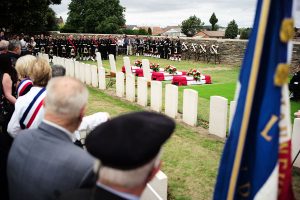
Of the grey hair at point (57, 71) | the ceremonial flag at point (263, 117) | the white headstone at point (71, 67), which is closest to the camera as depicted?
the ceremonial flag at point (263, 117)

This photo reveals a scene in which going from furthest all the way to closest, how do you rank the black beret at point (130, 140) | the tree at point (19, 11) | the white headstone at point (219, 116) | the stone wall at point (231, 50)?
the tree at point (19, 11) → the stone wall at point (231, 50) → the white headstone at point (219, 116) → the black beret at point (130, 140)

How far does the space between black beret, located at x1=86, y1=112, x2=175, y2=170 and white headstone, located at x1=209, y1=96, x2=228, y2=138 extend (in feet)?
18.4

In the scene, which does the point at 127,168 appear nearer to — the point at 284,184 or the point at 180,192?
the point at 284,184

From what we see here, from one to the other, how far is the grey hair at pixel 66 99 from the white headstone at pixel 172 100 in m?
6.46

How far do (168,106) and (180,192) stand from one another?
407 centimetres

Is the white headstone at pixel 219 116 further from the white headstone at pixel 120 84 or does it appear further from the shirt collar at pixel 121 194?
the shirt collar at pixel 121 194

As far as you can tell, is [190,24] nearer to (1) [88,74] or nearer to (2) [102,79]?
(1) [88,74]

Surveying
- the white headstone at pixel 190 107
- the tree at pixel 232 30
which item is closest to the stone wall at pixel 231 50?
the white headstone at pixel 190 107

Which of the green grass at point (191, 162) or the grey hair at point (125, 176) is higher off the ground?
the grey hair at point (125, 176)

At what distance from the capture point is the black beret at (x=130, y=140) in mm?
1485

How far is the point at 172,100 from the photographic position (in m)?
8.53

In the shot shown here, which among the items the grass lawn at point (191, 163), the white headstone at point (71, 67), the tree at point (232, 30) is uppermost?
the tree at point (232, 30)

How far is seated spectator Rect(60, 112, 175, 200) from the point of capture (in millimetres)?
1491

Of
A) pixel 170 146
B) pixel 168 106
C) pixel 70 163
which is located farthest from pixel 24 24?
pixel 70 163
